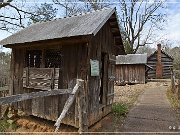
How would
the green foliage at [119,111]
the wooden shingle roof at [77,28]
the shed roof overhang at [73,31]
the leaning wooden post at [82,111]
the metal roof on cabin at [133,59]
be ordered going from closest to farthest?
the leaning wooden post at [82,111] → the shed roof overhang at [73,31] → the wooden shingle roof at [77,28] → the green foliage at [119,111] → the metal roof on cabin at [133,59]

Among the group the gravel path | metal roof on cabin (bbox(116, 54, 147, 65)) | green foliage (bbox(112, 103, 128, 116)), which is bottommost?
the gravel path

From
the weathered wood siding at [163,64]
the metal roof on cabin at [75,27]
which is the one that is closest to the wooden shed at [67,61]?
the metal roof on cabin at [75,27]

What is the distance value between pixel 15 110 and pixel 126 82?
2064cm

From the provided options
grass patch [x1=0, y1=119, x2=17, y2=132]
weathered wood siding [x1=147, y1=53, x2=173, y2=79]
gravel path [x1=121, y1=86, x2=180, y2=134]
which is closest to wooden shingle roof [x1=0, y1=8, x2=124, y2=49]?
grass patch [x1=0, y1=119, x2=17, y2=132]

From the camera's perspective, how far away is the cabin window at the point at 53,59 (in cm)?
924

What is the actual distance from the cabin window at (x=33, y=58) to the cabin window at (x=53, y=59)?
0.52 meters

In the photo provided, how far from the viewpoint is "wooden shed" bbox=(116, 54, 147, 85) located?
29.8m

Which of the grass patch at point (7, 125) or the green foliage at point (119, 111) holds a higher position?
the green foliage at point (119, 111)

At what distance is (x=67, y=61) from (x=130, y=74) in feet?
73.3

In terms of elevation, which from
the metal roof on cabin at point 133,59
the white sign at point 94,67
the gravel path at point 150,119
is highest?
the metal roof on cabin at point 133,59

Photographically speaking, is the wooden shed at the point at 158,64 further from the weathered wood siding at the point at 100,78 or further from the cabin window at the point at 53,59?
the cabin window at the point at 53,59

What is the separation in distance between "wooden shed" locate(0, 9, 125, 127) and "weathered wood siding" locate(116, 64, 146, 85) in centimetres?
1906

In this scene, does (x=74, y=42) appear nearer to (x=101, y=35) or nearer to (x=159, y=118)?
(x=101, y=35)

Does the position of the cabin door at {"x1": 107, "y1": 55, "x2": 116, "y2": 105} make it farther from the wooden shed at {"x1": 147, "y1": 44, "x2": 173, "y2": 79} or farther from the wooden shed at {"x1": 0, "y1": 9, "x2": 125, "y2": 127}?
the wooden shed at {"x1": 147, "y1": 44, "x2": 173, "y2": 79}
